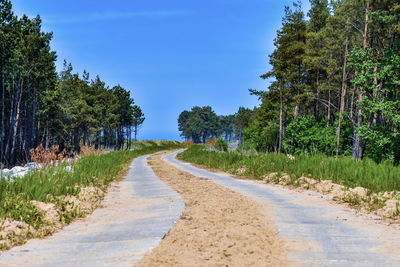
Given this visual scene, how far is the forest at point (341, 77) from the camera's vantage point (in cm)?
1571

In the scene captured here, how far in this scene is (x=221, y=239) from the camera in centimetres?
515

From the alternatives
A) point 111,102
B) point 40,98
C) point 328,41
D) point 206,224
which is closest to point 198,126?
point 111,102

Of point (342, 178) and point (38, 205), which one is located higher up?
point (342, 178)

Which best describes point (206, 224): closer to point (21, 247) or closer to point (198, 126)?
point (21, 247)

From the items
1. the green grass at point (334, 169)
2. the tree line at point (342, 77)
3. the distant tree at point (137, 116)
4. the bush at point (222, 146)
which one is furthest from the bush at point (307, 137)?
the distant tree at point (137, 116)

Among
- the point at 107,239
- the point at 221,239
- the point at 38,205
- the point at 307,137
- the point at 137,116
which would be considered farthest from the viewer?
the point at 137,116

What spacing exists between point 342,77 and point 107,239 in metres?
32.9

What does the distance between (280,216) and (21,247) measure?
4.95 meters

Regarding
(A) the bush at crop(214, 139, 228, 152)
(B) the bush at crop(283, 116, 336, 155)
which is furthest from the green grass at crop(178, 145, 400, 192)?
(A) the bush at crop(214, 139, 228, 152)

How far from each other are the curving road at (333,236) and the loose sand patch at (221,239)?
30cm

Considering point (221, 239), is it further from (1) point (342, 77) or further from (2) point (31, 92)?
(2) point (31, 92)

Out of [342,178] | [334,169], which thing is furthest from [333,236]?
[334,169]

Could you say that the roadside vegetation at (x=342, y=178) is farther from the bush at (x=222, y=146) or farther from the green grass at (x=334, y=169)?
the bush at (x=222, y=146)

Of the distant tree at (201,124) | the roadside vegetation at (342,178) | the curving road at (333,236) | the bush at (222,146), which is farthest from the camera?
the distant tree at (201,124)
